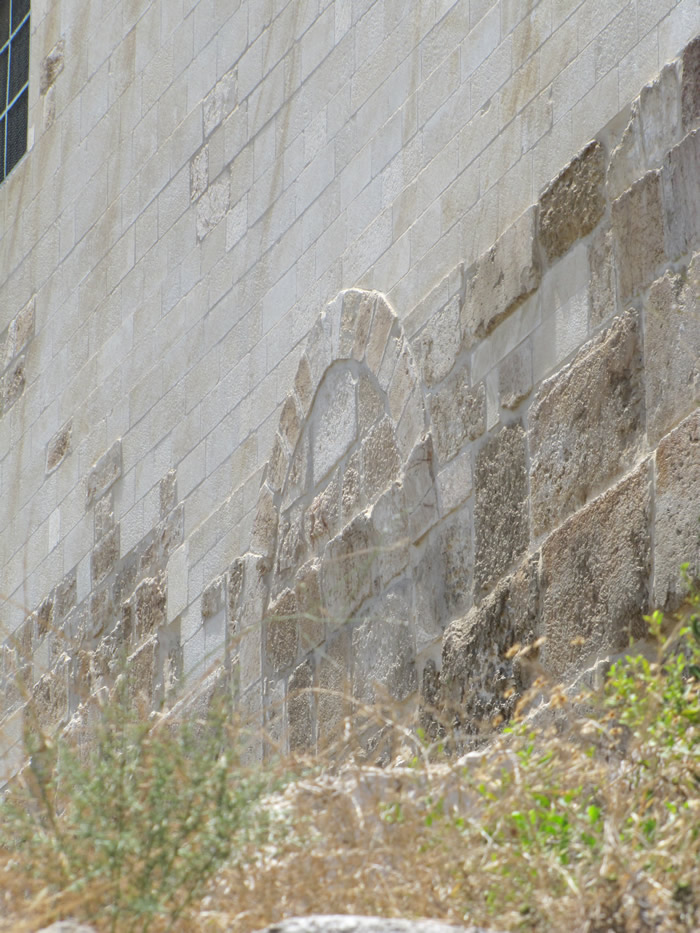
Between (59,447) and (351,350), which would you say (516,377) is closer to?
(351,350)

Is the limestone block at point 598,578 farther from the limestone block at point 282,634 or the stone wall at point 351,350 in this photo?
the limestone block at point 282,634

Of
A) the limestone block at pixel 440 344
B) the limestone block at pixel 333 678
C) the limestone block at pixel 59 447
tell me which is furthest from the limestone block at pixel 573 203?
the limestone block at pixel 59 447

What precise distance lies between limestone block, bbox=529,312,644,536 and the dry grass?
101 cm

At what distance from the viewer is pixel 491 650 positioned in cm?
370

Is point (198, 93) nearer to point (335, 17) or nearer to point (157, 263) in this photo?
point (157, 263)

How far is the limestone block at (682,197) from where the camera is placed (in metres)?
3.20

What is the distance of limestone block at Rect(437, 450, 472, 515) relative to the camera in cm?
394

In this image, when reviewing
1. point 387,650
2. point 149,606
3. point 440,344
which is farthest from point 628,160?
point 149,606

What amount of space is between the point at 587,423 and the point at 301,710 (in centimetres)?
159

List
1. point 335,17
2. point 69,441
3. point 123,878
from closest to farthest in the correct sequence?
point 123,878 < point 335,17 < point 69,441

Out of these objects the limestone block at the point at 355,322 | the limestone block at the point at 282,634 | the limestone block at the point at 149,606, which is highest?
the limestone block at the point at 355,322

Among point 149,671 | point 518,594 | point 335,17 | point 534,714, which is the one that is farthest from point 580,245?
point 149,671

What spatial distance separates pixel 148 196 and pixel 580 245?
3.03m

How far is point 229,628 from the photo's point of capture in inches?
202
